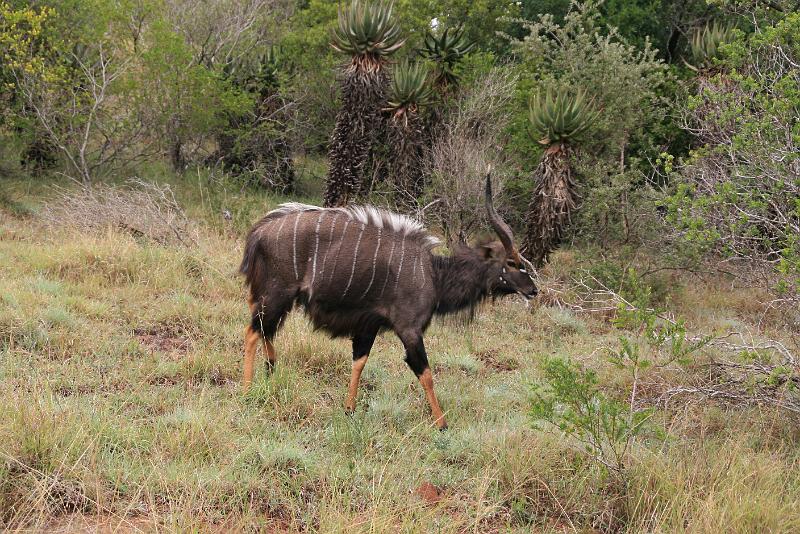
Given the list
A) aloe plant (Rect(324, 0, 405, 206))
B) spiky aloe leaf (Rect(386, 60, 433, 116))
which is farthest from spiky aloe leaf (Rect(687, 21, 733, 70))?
aloe plant (Rect(324, 0, 405, 206))

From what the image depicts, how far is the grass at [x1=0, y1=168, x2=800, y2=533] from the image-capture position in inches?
133

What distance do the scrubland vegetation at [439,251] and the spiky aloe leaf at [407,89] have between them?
2.0 inches

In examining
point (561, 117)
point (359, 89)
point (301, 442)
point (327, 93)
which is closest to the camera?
point (301, 442)

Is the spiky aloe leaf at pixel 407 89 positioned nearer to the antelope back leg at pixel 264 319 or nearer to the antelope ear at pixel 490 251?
the antelope ear at pixel 490 251

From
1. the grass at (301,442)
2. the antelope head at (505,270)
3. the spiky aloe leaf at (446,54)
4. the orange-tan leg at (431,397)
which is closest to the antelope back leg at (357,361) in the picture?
the grass at (301,442)

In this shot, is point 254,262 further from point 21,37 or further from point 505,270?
point 21,37

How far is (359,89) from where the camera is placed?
11.6 m

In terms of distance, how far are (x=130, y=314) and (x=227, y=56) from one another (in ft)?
31.9

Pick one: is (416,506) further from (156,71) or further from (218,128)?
(218,128)

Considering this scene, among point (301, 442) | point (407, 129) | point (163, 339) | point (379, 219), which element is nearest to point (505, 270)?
point (379, 219)

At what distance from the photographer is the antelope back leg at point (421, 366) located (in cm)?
507

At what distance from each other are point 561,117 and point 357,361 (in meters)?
5.43

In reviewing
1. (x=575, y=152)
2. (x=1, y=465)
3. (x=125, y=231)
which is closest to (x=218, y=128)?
(x=125, y=231)

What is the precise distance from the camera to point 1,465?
3.27 meters
